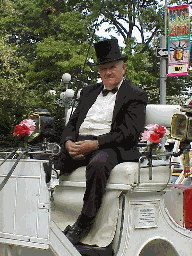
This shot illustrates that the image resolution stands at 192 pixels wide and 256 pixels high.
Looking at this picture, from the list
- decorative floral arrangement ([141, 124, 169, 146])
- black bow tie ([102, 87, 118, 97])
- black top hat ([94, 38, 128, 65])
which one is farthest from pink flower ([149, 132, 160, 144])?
black top hat ([94, 38, 128, 65])

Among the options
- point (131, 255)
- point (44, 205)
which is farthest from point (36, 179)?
point (131, 255)

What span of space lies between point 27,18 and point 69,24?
3539 millimetres

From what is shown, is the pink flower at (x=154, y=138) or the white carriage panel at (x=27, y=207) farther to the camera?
the pink flower at (x=154, y=138)

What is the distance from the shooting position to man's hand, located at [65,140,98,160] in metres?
3.94

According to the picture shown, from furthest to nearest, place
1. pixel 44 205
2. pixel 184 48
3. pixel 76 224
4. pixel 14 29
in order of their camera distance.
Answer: pixel 14 29 → pixel 184 48 → pixel 76 224 → pixel 44 205

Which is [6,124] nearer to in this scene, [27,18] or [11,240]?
[27,18]

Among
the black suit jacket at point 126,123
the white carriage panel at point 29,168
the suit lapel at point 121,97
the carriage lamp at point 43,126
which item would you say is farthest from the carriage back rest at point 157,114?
the white carriage panel at point 29,168

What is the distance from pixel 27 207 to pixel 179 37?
10.1 m

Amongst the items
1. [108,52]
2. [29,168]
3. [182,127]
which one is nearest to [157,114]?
[182,127]

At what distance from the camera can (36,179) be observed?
3.35 m

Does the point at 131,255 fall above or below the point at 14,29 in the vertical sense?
below

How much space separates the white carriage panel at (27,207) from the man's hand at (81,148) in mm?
688

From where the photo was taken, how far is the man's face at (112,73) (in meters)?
4.20

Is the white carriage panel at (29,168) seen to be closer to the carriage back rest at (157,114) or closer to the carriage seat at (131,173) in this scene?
the carriage seat at (131,173)
